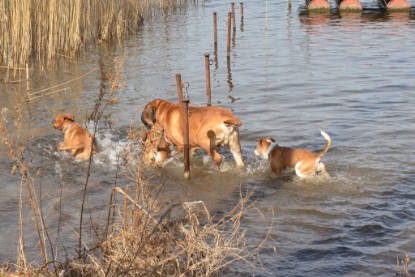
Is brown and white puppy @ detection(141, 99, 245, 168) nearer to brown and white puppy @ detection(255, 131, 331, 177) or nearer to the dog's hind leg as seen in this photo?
the dog's hind leg

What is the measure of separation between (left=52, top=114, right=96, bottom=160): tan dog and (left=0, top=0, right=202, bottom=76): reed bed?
5.37m

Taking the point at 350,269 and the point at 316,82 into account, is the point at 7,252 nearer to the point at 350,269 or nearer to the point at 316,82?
the point at 350,269

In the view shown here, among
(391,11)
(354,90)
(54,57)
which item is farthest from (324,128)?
(391,11)

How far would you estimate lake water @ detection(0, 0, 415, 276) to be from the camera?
625 cm

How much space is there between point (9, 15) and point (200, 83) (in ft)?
14.0

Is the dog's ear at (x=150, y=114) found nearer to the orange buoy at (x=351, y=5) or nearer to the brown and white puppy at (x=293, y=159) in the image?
the brown and white puppy at (x=293, y=159)

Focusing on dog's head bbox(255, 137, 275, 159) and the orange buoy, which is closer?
dog's head bbox(255, 137, 275, 159)

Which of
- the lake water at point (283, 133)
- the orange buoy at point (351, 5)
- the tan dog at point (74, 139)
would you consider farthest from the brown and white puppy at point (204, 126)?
the orange buoy at point (351, 5)

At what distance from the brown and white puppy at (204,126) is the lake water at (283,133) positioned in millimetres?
388

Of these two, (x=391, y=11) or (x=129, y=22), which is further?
(x=391, y=11)

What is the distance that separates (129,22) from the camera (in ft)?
72.3

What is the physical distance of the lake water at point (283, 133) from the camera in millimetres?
6254

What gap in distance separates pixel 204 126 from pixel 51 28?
8.65m

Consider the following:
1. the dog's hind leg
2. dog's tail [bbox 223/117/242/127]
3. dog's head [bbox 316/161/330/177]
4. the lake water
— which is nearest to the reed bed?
the lake water
